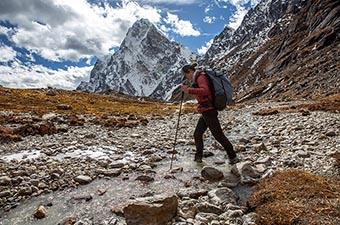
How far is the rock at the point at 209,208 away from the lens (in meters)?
8.97

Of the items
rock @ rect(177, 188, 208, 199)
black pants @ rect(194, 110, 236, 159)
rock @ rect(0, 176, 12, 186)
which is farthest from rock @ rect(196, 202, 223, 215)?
rock @ rect(0, 176, 12, 186)

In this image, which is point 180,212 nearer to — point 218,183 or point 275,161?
point 218,183

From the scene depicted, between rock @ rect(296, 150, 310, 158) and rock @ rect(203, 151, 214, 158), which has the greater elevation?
rock @ rect(296, 150, 310, 158)

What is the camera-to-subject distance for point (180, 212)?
8977 mm

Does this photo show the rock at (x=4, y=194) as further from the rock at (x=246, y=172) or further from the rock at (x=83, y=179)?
the rock at (x=246, y=172)

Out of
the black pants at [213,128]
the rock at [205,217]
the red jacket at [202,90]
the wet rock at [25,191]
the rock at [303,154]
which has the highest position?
the red jacket at [202,90]

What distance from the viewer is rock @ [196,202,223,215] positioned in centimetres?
897

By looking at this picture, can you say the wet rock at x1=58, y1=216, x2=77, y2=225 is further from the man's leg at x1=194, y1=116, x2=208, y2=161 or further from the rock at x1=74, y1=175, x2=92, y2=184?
the man's leg at x1=194, y1=116, x2=208, y2=161

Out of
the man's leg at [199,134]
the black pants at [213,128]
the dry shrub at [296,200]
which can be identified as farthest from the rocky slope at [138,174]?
the black pants at [213,128]

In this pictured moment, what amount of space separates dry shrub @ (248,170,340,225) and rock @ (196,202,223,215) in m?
0.77

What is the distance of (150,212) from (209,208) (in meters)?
1.44

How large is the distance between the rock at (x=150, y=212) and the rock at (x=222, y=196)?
1.32 meters

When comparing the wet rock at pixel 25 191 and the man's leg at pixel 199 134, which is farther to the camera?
the man's leg at pixel 199 134

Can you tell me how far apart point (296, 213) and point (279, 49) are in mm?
145906
